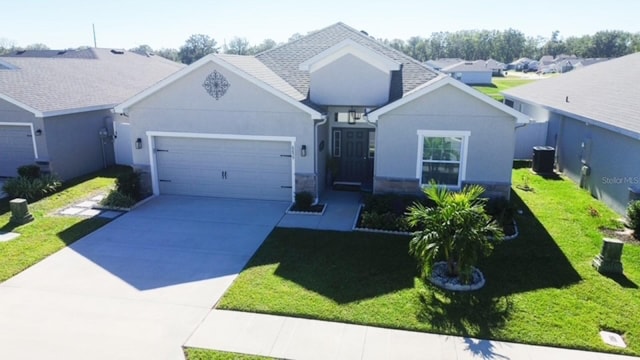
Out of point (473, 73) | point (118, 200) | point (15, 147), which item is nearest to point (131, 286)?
point (118, 200)

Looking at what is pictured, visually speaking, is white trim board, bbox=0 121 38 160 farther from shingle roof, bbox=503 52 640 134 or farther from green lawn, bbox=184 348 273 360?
shingle roof, bbox=503 52 640 134

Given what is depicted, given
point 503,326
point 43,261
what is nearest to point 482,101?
point 503,326

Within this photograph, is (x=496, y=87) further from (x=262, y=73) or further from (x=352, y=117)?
(x=262, y=73)

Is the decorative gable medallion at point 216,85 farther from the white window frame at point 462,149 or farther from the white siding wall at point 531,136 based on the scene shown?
the white siding wall at point 531,136

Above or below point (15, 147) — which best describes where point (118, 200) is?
below

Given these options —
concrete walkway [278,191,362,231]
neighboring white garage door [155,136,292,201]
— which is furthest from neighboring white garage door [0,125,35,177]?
concrete walkway [278,191,362,231]

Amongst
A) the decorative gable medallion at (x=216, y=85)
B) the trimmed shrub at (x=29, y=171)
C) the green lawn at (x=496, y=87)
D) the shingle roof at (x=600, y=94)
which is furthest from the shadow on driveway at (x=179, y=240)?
the green lawn at (x=496, y=87)
